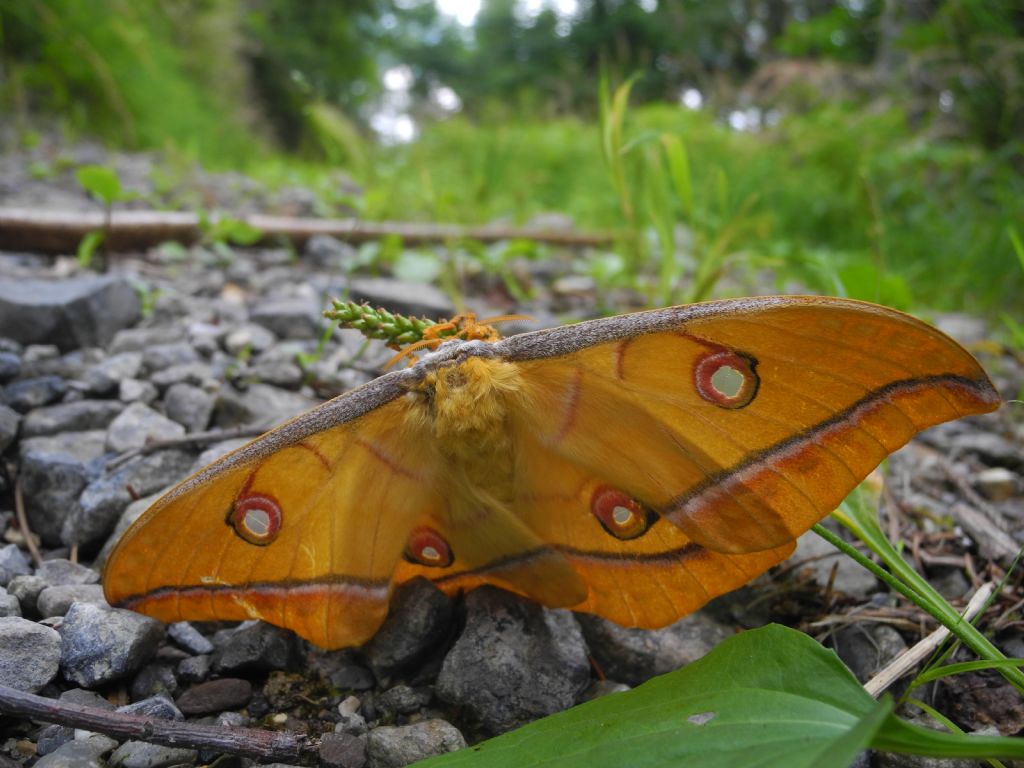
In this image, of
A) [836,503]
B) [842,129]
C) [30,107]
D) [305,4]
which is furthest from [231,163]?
[305,4]

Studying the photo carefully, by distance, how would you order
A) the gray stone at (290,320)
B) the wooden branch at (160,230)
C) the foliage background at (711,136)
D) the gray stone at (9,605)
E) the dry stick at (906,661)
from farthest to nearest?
1. the foliage background at (711,136)
2. the wooden branch at (160,230)
3. the gray stone at (290,320)
4. the gray stone at (9,605)
5. the dry stick at (906,661)

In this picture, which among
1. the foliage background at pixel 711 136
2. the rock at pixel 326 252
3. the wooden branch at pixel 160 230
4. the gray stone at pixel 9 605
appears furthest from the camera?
the foliage background at pixel 711 136

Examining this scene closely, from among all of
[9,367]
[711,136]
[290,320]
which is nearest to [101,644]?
[9,367]

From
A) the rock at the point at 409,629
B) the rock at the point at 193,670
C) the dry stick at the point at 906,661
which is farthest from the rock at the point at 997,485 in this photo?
the rock at the point at 193,670

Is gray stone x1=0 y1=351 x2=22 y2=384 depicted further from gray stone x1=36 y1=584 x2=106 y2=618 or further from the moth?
the moth

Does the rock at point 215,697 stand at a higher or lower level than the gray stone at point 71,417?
lower

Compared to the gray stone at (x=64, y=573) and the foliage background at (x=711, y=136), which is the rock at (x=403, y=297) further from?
the gray stone at (x=64, y=573)

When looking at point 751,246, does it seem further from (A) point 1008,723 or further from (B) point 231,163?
(B) point 231,163
